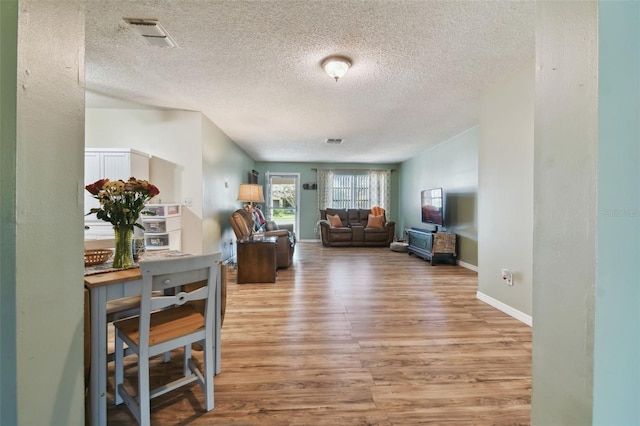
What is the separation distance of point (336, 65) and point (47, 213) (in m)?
2.15

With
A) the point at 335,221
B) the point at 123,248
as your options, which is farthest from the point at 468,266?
the point at 123,248

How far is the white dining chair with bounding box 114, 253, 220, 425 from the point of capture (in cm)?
118

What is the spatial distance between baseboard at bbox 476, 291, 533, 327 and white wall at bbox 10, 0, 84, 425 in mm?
3140

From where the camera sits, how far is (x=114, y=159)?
10.1 feet

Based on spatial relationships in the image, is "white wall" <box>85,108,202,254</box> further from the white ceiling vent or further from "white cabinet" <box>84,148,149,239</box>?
the white ceiling vent

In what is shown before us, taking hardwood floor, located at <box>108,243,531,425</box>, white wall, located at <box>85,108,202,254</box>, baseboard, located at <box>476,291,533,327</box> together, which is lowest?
hardwood floor, located at <box>108,243,531,425</box>

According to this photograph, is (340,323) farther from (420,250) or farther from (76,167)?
(420,250)

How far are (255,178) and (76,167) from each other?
613cm

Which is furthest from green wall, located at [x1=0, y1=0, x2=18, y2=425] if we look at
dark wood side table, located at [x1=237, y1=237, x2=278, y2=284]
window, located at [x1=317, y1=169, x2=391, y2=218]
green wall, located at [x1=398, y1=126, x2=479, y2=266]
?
window, located at [x1=317, y1=169, x2=391, y2=218]

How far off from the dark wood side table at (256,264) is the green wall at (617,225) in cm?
335

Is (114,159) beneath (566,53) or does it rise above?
above

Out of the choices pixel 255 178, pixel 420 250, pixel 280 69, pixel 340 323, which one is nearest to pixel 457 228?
pixel 420 250

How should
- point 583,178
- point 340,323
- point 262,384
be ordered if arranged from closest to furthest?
1. point 583,178
2. point 262,384
3. point 340,323

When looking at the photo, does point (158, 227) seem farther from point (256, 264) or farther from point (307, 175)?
point (307, 175)
